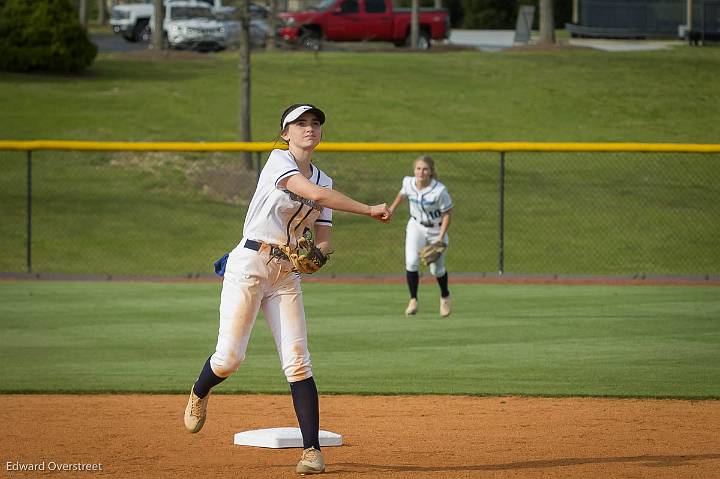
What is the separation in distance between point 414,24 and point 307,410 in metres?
36.4

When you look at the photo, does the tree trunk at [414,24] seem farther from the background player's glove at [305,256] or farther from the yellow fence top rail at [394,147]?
the background player's glove at [305,256]

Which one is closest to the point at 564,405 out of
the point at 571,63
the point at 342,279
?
the point at 342,279

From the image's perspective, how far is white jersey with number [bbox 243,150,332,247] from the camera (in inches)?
276

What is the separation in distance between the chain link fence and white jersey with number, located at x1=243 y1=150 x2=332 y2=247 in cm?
1309

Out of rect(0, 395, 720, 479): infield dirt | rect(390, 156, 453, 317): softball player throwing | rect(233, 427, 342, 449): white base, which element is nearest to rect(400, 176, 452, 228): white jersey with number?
rect(390, 156, 453, 317): softball player throwing

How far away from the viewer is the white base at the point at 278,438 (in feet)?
26.4

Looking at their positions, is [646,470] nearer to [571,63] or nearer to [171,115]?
[171,115]

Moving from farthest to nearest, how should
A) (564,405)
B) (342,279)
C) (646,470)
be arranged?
(342,279) → (564,405) → (646,470)

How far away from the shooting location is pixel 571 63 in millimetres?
39906

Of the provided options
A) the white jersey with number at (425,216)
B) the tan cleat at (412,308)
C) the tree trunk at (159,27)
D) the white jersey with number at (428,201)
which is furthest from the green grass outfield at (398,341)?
the tree trunk at (159,27)

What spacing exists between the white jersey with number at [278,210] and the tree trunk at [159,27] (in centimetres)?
3218

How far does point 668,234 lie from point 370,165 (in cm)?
678

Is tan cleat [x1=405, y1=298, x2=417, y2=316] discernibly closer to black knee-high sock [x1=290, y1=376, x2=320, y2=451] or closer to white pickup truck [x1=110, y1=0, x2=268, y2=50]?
black knee-high sock [x1=290, y1=376, x2=320, y2=451]

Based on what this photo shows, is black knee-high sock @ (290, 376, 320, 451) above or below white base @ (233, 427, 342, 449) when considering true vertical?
above
